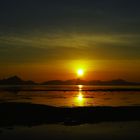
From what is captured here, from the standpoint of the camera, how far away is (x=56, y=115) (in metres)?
33.8

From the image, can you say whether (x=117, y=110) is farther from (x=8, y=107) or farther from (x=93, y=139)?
(x=93, y=139)

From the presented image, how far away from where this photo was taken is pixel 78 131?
25000 mm

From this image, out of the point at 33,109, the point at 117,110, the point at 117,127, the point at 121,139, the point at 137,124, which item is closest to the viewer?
the point at 121,139

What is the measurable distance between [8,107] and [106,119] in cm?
1144

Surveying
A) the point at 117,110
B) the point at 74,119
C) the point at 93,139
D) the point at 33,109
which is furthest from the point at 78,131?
the point at 117,110

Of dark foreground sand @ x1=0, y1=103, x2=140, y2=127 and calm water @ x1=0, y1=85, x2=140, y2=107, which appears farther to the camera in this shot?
calm water @ x1=0, y1=85, x2=140, y2=107

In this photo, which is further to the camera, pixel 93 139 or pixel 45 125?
pixel 45 125

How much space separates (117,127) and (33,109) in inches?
457

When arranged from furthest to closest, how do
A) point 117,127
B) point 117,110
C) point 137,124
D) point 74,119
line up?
point 117,110
point 74,119
point 137,124
point 117,127

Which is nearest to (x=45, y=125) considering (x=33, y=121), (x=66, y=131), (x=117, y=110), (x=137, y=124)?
(x=33, y=121)

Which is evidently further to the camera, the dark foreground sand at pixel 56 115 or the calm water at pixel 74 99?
the calm water at pixel 74 99

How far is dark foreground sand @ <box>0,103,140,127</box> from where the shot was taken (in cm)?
2986

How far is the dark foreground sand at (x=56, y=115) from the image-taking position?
29.9 meters

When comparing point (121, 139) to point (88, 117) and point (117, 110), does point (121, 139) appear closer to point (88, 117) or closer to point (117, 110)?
point (88, 117)
